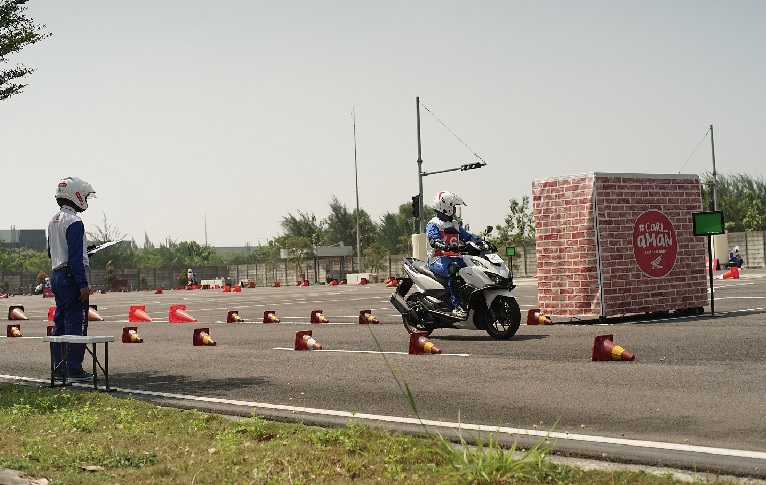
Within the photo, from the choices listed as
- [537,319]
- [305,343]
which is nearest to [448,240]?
[305,343]

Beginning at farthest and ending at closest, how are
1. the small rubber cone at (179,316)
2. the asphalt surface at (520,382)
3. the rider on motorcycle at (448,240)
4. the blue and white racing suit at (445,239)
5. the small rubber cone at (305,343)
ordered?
the small rubber cone at (179,316)
the blue and white racing suit at (445,239)
the rider on motorcycle at (448,240)
the small rubber cone at (305,343)
the asphalt surface at (520,382)

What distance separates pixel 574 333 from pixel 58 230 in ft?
25.0

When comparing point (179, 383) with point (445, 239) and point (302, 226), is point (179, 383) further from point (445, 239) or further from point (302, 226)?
point (302, 226)

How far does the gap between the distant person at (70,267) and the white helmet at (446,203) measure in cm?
581

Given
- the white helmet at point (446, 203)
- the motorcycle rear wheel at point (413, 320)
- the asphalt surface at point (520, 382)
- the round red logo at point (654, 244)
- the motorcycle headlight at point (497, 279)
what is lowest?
the asphalt surface at point (520, 382)

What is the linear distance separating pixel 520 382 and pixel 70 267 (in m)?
5.07

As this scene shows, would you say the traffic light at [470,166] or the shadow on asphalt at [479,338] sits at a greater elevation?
the traffic light at [470,166]

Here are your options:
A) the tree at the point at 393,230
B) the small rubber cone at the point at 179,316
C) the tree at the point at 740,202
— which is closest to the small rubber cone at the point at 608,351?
the small rubber cone at the point at 179,316

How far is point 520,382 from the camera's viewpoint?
8.95 m

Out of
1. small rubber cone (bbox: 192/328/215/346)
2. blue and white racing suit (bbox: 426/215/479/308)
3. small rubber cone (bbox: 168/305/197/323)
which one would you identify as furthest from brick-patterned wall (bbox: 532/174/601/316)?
small rubber cone (bbox: 168/305/197/323)

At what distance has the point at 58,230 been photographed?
34.2 ft

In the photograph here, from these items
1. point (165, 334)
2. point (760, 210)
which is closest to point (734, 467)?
point (165, 334)

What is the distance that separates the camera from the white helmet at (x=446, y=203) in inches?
575

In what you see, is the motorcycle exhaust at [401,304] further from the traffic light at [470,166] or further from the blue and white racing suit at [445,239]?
the traffic light at [470,166]
